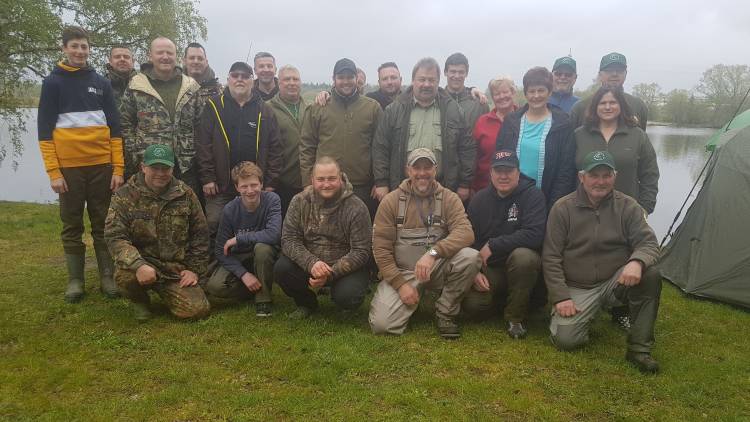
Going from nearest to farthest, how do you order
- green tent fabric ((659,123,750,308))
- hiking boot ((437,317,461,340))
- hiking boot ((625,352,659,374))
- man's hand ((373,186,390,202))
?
hiking boot ((625,352,659,374)) → hiking boot ((437,317,461,340)) → man's hand ((373,186,390,202)) → green tent fabric ((659,123,750,308))

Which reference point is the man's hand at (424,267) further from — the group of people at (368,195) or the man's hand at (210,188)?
the man's hand at (210,188)

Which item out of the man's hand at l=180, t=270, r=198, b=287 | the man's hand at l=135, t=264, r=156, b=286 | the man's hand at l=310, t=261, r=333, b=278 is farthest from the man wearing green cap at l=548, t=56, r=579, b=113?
the man's hand at l=135, t=264, r=156, b=286

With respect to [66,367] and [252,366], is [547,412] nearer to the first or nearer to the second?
[252,366]

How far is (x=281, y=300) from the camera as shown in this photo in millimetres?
5578

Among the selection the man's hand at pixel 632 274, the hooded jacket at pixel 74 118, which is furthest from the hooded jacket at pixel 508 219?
the hooded jacket at pixel 74 118

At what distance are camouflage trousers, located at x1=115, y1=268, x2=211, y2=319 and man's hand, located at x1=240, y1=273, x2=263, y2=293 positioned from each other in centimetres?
44

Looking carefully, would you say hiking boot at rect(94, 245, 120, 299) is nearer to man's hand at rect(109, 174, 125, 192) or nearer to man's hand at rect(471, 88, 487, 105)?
man's hand at rect(109, 174, 125, 192)

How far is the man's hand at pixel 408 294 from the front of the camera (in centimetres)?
462


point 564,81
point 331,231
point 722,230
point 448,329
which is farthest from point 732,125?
point 331,231

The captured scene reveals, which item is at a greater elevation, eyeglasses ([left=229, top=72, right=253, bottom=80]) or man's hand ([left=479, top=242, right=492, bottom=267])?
eyeglasses ([left=229, top=72, right=253, bottom=80])

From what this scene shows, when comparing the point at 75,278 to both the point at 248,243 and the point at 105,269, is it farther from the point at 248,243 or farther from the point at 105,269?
the point at 248,243

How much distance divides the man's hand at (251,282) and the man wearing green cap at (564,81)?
404 cm

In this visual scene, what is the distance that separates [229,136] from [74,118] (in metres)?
1.56

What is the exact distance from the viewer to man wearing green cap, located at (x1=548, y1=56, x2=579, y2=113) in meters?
5.88
